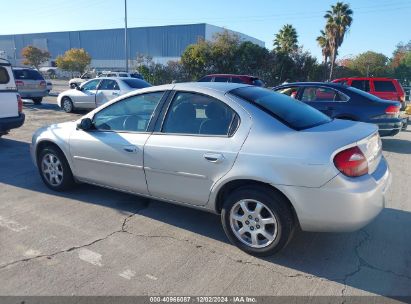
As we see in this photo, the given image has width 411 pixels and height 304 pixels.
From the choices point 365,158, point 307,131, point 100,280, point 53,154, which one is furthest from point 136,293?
point 53,154

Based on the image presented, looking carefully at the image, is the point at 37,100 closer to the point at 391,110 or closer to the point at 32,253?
the point at 391,110

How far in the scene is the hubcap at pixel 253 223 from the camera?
3.24 m

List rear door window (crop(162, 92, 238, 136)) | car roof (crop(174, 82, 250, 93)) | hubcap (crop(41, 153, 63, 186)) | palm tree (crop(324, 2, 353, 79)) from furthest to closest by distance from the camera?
palm tree (crop(324, 2, 353, 79)) < hubcap (crop(41, 153, 63, 186)) < car roof (crop(174, 82, 250, 93)) < rear door window (crop(162, 92, 238, 136))

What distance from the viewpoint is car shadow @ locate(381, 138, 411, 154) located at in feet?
27.2

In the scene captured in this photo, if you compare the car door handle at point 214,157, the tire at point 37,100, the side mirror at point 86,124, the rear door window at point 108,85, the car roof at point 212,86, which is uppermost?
the car roof at point 212,86

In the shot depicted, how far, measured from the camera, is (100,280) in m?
Result: 2.99

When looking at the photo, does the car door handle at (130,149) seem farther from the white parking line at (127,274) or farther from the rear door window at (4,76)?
the rear door window at (4,76)

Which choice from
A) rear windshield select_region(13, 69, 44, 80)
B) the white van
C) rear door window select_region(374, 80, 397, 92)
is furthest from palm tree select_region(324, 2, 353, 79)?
the white van

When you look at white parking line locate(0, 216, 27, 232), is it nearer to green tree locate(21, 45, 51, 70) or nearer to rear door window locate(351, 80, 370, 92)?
rear door window locate(351, 80, 370, 92)

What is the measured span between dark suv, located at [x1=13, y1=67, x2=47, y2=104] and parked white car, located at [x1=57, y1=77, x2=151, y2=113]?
9.99 ft

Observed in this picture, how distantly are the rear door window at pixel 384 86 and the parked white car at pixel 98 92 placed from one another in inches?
339

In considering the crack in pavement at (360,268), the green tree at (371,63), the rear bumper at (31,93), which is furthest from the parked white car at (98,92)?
the green tree at (371,63)

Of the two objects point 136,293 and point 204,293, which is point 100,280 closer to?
point 136,293

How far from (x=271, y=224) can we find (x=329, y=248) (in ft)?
2.51
